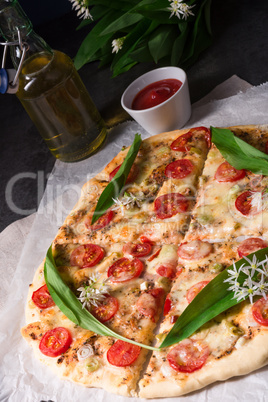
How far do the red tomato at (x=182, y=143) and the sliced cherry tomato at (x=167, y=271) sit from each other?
1.07 metres

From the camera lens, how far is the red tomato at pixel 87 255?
11.4 feet

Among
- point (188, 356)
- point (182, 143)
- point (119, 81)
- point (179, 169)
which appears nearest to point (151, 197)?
point (179, 169)

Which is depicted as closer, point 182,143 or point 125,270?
point 125,270

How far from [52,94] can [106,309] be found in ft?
6.43

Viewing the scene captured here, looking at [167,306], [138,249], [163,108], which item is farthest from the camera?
[163,108]

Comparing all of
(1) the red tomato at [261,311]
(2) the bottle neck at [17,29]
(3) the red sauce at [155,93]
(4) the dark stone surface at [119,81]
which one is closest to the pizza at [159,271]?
(1) the red tomato at [261,311]

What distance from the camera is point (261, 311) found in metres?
2.55

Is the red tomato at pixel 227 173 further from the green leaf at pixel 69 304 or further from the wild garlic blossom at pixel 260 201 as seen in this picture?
the green leaf at pixel 69 304

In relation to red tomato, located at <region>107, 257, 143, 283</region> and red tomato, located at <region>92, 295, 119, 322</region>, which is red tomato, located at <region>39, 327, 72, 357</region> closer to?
red tomato, located at <region>92, 295, 119, 322</region>

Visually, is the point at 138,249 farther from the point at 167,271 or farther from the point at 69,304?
the point at 69,304

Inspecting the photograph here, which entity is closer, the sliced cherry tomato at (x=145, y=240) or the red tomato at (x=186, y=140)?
the sliced cherry tomato at (x=145, y=240)

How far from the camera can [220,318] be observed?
2.67m

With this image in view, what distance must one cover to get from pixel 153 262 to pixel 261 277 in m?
0.88

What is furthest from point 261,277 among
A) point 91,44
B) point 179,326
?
point 91,44
